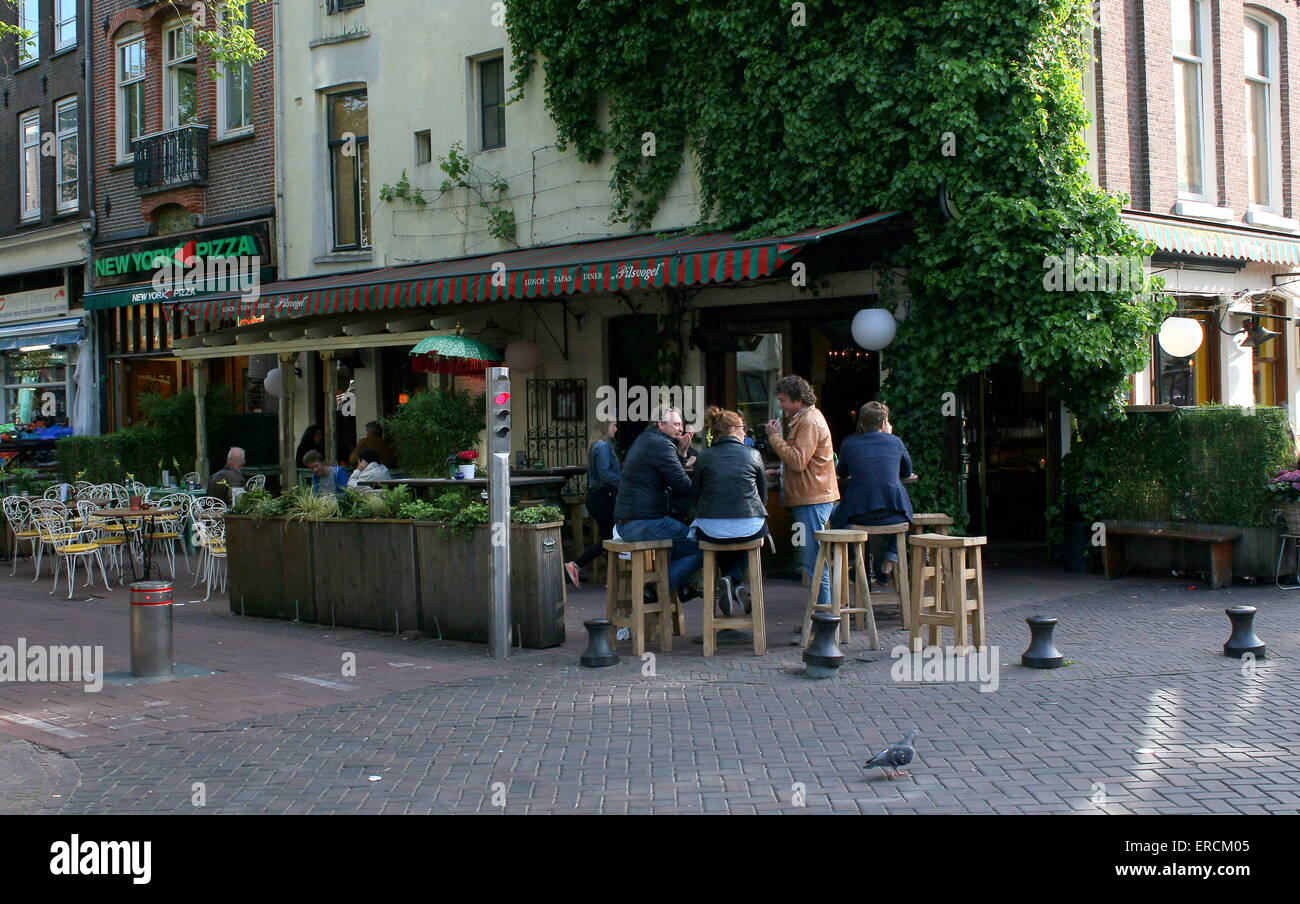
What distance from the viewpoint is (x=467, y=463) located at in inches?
507

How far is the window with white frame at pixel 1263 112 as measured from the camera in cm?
1630

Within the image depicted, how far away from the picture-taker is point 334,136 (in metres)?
19.0

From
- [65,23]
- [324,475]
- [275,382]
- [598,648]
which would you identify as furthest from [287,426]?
[598,648]

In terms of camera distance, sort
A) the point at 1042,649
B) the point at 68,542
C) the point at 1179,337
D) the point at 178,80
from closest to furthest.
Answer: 1. the point at 1042,649
2. the point at 1179,337
3. the point at 68,542
4. the point at 178,80

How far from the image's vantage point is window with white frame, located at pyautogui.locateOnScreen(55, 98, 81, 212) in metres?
23.4

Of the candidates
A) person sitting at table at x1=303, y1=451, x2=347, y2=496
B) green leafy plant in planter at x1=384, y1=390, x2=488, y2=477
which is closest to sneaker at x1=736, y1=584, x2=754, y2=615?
green leafy plant in planter at x1=384, y1=390, x2=488, y2=477

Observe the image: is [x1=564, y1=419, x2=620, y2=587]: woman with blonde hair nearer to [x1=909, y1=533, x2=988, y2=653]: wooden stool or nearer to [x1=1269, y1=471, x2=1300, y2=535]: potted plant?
[x1=909, y1=533, x2=988, y2=653]: wooden stool

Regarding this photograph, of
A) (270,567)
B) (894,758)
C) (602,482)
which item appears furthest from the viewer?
(602,482)

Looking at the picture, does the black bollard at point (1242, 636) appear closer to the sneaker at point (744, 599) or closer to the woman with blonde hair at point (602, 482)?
the sneaker at point (744, 599)

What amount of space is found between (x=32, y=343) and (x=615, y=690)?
2010 cm

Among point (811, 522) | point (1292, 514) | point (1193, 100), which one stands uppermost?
point (1193, 100)

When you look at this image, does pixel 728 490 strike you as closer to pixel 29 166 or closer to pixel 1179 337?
pixel 1179 337

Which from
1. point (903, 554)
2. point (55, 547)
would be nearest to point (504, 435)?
point (903, 554)

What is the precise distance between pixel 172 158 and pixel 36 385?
22.1 feet
